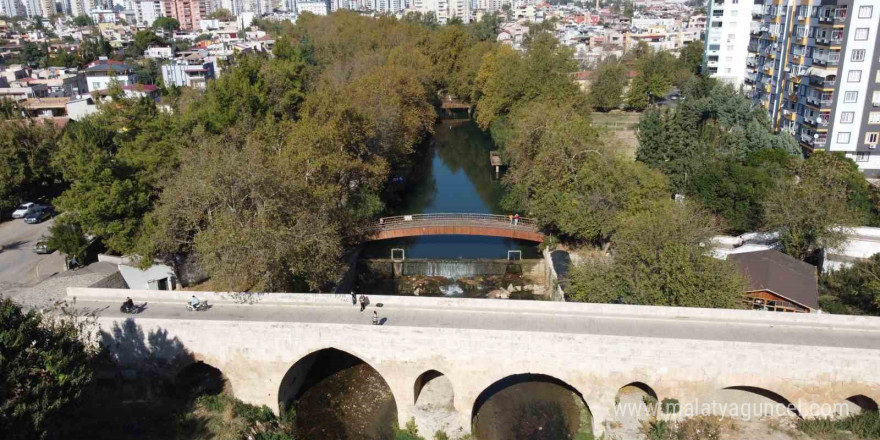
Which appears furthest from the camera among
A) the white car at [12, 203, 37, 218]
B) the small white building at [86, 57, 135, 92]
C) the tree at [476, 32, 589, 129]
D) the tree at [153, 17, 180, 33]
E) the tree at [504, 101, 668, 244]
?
the tree at [153, 17, 180, 33]

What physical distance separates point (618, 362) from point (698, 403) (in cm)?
325

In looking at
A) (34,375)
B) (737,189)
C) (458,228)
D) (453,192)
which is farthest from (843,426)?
(453,192)

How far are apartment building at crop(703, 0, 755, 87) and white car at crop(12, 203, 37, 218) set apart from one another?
194ft

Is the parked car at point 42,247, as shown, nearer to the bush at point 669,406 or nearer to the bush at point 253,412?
the bush at point 253,412

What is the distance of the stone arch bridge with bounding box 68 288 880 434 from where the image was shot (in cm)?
2006

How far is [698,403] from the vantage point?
20906mm

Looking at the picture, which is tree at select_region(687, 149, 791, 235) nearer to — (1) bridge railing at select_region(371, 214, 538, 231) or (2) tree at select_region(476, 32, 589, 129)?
(1) bridge railing at select_region(371, 214, 538, 231)

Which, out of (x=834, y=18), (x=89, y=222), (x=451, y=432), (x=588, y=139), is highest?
(x=834, y=18)

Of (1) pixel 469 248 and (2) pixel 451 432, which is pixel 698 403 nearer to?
(2) pixel 451 432

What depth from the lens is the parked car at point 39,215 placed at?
122 feet

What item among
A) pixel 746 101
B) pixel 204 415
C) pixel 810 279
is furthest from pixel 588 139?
pixel 204 415

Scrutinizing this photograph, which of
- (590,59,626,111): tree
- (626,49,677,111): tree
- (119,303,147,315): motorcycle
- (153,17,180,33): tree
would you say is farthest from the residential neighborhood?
(153,17,180,33): tree

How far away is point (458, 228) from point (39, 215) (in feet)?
86.7

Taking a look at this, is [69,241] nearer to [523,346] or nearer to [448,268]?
[448,268]
